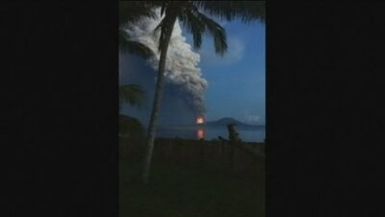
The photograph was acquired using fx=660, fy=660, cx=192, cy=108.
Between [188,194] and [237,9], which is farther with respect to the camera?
[188,194]

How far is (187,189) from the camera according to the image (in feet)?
62.8

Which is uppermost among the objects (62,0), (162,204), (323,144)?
(62,0)

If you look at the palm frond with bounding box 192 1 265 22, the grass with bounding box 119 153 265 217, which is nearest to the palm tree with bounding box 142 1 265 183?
the palm frond with bounding box 192 1 265 22

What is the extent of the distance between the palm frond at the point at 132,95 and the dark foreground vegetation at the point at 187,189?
2.48 m

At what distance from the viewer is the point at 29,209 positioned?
3.00 meters

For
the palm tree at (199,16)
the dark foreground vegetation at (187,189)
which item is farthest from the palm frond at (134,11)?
the dark foreground vegetation at (187,189)

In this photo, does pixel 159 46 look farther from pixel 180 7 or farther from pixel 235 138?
pixel 235 138

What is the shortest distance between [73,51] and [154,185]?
1642 centimetres

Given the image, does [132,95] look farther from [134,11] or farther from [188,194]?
[188,194]

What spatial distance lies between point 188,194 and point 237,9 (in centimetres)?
545

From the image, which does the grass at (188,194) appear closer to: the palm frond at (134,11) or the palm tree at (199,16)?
the palm tree at (199,16)

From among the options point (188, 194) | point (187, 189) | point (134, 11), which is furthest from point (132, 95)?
point (187, 189)

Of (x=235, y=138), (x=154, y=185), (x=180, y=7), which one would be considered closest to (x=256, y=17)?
(x=180, y=7)

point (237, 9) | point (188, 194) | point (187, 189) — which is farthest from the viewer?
point (187, 189)
